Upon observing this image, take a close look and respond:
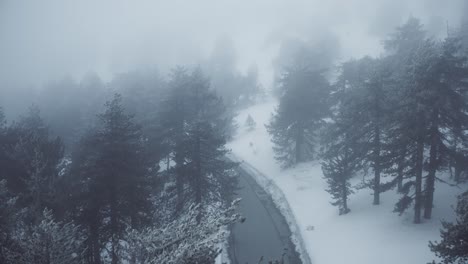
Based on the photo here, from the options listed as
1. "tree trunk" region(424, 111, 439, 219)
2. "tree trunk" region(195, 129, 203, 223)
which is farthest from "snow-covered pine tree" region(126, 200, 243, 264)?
"tree trunk" region(424, 111, 439, 219)

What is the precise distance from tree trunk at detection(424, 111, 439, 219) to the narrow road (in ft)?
35.1

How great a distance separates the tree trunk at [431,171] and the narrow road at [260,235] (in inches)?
421

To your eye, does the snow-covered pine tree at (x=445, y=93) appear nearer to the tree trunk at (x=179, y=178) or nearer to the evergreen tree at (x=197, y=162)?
the evergreen tree at (x=197, y=162)

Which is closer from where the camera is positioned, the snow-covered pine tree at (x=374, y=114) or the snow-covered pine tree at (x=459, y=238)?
the snow-covered pine tree at (x=459, y=238)

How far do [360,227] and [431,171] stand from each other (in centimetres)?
733

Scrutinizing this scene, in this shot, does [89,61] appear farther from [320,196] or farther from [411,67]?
[411,67]

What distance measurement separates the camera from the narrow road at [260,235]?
90.4 feet

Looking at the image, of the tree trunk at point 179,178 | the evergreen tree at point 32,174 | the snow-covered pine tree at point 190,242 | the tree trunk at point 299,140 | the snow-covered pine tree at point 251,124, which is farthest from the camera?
the snow-covered pine tree at point 251,124

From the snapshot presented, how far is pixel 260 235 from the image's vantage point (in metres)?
31.1

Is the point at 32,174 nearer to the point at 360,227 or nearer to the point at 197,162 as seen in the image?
the point at 197,162

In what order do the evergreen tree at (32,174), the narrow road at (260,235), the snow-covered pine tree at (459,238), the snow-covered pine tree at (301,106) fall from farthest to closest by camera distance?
the snow-covered pine tree at (301,106)
the narrow road at (260,235)
the evergreen tree at (32,174)
the snow-covered pine tree at (459,238)

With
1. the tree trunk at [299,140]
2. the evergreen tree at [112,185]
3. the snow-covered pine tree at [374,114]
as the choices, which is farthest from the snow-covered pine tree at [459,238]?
the tree trunk at [299,140]

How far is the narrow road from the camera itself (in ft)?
90.4

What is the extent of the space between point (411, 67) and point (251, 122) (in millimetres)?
46592
